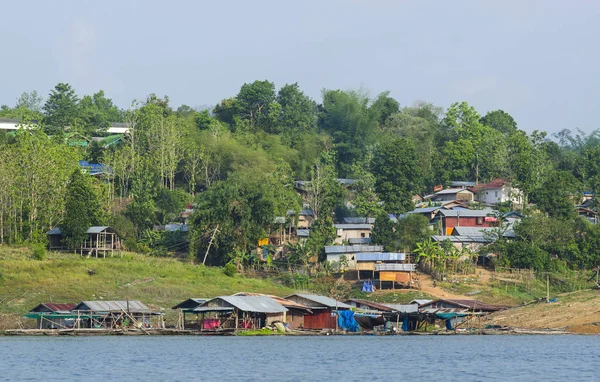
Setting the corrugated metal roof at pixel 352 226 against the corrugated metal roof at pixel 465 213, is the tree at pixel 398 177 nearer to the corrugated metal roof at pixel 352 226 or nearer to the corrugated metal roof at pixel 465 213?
the corrugated metal roof at pixel 352 226

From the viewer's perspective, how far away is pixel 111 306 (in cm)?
5659

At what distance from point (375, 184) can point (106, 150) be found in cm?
2538

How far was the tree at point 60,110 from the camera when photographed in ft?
309

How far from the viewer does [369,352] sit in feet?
159

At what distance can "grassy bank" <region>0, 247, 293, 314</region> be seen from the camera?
60.6m

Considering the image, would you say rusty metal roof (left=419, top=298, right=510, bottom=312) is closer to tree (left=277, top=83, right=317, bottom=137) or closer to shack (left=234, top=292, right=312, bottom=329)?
shack (left=234, top=292, right=312, bottom=329)

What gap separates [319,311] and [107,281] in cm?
1436

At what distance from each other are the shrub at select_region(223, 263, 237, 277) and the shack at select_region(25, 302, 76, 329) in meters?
15.5

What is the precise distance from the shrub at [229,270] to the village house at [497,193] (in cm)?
3103

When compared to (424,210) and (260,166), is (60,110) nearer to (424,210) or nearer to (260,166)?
(260,166)

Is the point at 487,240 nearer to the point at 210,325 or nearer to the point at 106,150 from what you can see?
the point at 210,325

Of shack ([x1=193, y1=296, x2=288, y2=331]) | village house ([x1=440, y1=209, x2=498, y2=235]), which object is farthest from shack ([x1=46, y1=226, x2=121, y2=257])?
village house ([x1=440, y1=209, x2=498, y2=235])

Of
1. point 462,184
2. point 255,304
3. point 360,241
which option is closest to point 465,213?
point 360,241

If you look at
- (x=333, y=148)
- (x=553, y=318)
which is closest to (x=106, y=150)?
(x=333, y=148)
